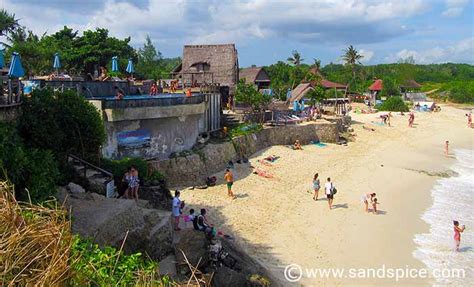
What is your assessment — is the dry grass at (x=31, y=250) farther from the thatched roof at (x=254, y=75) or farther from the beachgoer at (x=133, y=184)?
the thatched roof at (x=254, y=75)

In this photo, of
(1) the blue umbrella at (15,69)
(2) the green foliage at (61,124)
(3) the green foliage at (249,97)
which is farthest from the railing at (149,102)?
(3) the green foliage at (249,97)

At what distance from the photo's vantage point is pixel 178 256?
438 inches

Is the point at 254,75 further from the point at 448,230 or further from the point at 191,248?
the point at 191,248

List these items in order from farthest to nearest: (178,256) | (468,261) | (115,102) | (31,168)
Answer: (115,102), (468,261), (178,256), (31,168)

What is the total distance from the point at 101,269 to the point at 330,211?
13614 millimetres

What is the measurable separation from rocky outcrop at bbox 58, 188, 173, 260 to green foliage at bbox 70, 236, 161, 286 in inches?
107

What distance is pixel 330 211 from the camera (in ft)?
59.7

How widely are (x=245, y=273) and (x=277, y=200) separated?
8.27m

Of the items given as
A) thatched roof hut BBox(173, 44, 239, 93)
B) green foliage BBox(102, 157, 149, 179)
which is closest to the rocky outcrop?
green foliage BBox(102, 157, 149, 179)

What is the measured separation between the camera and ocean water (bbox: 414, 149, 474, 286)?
45.8ft

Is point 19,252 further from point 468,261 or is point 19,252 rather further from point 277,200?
point 277,200

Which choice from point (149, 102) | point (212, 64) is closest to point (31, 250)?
point (149, 102)

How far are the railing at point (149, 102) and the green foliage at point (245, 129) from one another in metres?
4.30

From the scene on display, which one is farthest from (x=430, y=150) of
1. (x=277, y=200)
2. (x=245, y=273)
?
(x=245, y=273)
